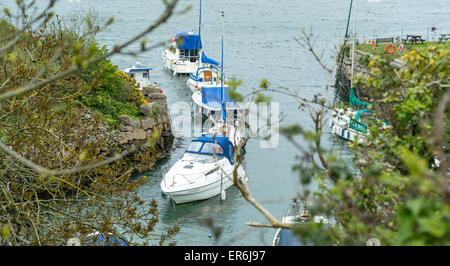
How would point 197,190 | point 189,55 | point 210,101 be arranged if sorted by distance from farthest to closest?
point 189,55, point 210,101, point 197,190

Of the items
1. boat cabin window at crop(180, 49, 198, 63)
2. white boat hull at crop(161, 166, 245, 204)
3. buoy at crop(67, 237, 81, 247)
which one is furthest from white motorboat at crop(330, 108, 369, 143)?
boat cabin window at crop(180, 49, 198, 63)

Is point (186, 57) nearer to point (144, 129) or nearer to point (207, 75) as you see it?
point (207, 75)

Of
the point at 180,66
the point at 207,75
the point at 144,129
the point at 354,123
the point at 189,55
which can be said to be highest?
the point at 354,123

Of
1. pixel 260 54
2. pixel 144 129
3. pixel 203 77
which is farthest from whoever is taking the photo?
pixel 260 54

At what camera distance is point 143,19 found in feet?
180

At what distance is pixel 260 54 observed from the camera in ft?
133

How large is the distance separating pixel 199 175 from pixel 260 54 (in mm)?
25777

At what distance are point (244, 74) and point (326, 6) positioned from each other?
146 ft

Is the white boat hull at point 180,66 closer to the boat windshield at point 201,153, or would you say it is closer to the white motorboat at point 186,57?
the white motorboat at point 186,57

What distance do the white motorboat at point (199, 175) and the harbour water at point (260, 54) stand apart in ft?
1.35

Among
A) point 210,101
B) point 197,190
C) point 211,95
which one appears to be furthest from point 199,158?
point 211,95
